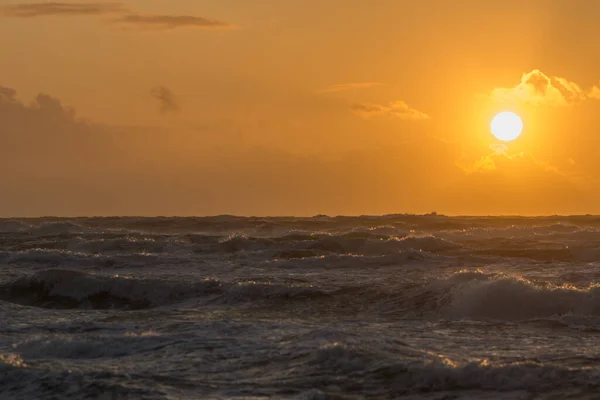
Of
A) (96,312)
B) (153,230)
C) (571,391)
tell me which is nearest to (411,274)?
(96,312)

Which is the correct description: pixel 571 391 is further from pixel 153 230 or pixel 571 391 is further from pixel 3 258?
pixel 153 230

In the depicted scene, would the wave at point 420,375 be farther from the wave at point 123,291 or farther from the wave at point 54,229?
the wave at point 54,229

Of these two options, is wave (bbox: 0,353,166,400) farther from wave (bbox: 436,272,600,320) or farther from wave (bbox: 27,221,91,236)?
wave (bbox: 27,221,91,236)

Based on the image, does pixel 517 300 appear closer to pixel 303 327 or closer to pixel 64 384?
pixel 303 327

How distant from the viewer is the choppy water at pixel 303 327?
451 inches

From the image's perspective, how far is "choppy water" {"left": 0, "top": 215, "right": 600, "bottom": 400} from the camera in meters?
11.5

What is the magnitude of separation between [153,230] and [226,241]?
23.6 m

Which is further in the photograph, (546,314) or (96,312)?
(96,312)

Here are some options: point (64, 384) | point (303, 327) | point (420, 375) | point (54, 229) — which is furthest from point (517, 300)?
point (54, 229)

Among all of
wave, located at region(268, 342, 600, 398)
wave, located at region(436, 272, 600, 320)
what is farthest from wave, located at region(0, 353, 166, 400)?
wave, located at region(436, 272, 600, 320)

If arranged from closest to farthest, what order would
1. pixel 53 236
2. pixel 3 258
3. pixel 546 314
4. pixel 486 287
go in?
pixel 546 314
pixel 486 287
pixel 3 258
pixel 53 236

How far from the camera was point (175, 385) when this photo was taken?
11.6m

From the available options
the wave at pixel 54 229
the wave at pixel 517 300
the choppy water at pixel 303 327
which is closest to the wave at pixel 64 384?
the choppy water at pixel 303 327

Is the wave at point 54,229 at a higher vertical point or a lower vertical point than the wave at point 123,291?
higher
